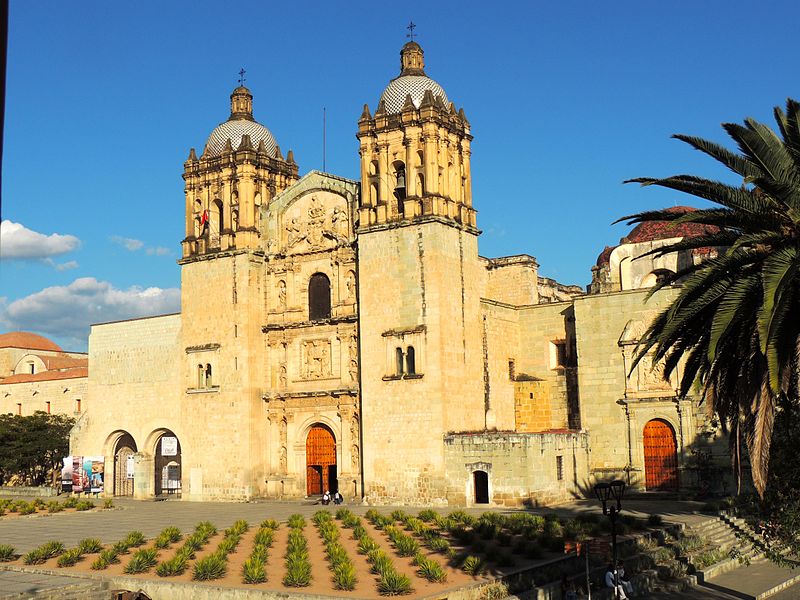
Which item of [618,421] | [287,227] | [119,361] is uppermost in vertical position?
[287,227]

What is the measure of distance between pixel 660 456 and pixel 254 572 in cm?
1917

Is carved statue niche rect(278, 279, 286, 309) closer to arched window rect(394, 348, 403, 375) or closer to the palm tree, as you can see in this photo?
arched window rect(394, 348, 403, 375)


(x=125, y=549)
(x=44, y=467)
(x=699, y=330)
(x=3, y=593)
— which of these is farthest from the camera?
(x=44, y=467)

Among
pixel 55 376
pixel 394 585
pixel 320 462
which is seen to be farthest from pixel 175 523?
pixel 55 376

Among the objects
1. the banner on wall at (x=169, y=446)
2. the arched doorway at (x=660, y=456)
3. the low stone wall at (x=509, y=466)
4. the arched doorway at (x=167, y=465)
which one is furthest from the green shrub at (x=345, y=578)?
the banner on wall at (x=169, y=446)

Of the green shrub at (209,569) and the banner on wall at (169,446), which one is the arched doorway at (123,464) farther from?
the green shrub at (209,569)

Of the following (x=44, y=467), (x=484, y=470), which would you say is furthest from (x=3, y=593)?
(x=44, y=467)

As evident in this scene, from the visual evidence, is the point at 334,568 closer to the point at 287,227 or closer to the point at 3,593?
the point at 3,593

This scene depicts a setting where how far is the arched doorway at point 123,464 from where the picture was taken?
42219 mm

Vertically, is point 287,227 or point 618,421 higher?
point 287,227

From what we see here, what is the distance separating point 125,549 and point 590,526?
11667mm

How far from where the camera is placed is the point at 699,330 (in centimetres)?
1544

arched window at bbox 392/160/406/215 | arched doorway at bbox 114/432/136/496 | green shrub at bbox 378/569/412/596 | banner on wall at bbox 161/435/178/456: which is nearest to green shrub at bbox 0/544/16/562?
green shrub at bbox 378/569/412/596

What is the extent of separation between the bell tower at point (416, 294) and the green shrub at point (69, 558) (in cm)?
1359
